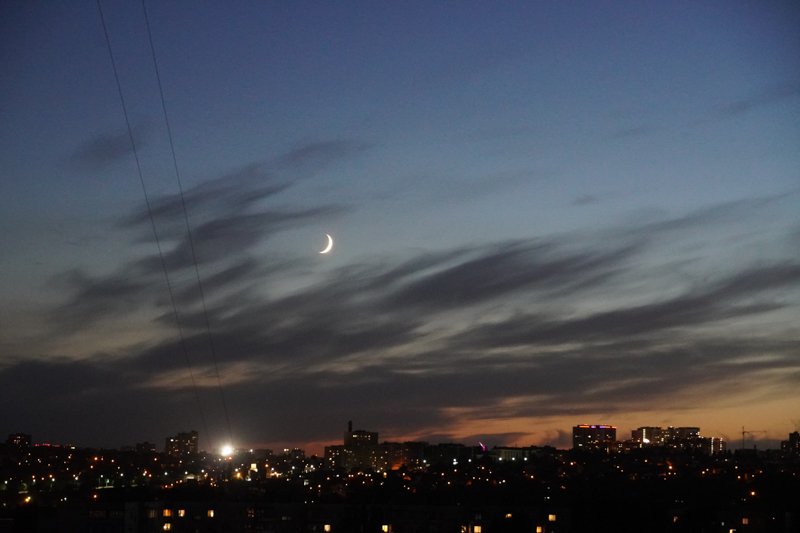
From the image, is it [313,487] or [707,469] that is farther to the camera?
[707,469]

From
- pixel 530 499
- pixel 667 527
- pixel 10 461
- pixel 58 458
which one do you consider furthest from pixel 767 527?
pixel 58 458

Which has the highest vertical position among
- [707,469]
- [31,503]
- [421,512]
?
[31,503]

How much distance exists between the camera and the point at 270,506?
4041 centimetres

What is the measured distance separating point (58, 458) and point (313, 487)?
46.0 metres

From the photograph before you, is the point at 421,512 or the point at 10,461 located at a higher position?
the point at 10,461

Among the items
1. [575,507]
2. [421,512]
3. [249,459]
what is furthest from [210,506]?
[249,459]

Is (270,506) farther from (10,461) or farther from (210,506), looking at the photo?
(10,461)

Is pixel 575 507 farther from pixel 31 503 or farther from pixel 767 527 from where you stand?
pixel 31 503

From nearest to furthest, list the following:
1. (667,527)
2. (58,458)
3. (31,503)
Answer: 1. (667,527)
2. (31,503)
3. (58,458)

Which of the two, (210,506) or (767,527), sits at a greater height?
(210,506)

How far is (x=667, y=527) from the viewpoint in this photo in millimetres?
38562

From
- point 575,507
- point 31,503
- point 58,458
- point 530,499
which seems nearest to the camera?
point 575,507

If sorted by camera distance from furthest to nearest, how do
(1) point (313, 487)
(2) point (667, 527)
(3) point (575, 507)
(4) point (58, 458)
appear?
(4) point (58, 458), (1) point (313, 487), (3) point (575, 507), (2) point (667, 527)

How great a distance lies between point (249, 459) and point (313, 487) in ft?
207
